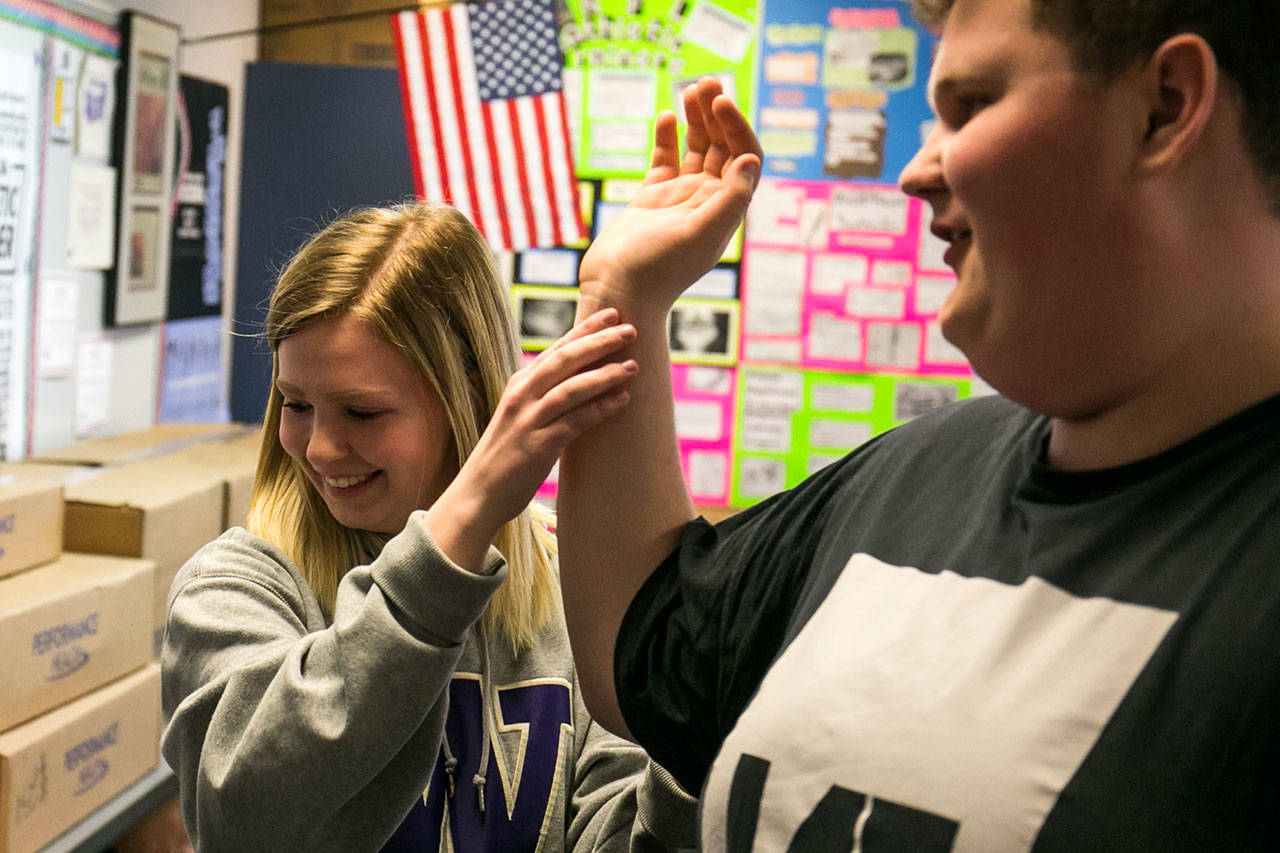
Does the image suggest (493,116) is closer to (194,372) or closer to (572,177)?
(572,177)

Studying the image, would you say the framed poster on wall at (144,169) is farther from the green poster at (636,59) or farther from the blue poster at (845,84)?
the blue poster at (845,84)

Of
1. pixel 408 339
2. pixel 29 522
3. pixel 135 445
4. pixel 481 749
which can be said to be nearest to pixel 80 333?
pixel 135 445

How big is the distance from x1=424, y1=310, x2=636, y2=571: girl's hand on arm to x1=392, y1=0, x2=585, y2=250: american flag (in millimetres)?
3000

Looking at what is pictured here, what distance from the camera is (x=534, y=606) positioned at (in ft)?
4.55

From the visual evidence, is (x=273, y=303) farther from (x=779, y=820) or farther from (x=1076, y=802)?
(x=1076, y=802)

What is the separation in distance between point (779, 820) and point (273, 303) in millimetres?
932

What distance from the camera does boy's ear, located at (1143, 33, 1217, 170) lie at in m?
0.57

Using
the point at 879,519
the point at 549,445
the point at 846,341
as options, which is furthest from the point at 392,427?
the point at 846,341

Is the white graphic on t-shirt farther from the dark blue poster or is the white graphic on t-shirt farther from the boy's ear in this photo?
the dark blue poster

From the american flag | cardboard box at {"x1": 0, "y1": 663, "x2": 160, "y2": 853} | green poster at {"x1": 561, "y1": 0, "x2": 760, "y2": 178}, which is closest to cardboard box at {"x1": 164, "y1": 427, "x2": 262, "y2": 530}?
cardboard box at {"x1": 0, "y1": 663, "x2": 160, "y2": 853}

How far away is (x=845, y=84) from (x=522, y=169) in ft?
3.66

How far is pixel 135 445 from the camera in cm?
321

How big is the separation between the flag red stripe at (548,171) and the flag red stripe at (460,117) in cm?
23

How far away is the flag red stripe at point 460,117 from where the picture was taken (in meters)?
3.94
